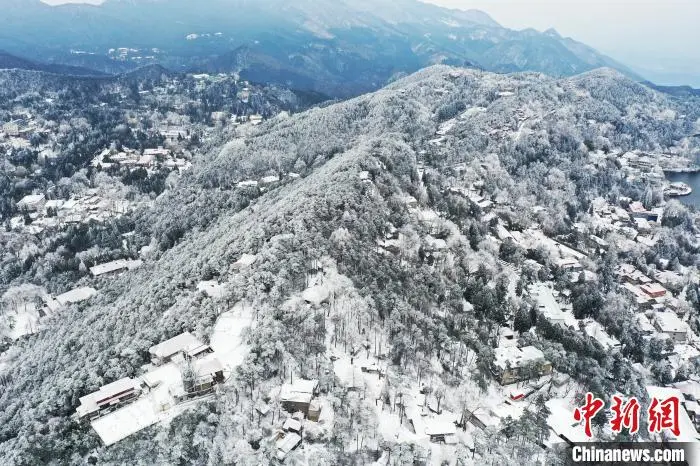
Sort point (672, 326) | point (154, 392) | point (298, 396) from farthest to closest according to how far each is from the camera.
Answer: point (672, 326)
point (154, 392)
point (298, 396)

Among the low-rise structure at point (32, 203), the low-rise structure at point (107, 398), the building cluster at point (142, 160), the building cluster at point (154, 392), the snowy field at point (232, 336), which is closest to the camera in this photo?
the building cluster at point (154, 392)

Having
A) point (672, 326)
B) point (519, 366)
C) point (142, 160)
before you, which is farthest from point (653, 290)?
point (142, 160)

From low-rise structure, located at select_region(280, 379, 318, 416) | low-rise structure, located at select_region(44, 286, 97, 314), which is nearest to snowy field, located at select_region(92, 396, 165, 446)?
low-rise structure, located at select_region(280, 379, 318, 416)

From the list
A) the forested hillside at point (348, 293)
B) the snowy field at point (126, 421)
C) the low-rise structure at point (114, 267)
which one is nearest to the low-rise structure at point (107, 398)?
the snowy field at point (126, 421)

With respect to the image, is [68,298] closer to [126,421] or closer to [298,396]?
[126,421]

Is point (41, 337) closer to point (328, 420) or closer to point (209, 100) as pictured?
point (328, 420)

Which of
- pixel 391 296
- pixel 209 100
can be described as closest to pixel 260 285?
pixel 391 296

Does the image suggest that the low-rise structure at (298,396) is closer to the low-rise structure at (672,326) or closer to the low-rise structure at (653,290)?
the low-rise structure at (672,326)
